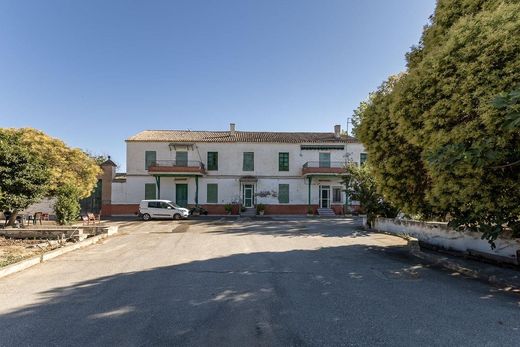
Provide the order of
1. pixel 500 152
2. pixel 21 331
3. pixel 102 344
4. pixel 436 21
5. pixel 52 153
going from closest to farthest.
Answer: pixel 102 344 → pixel 21 331 → pixel 500 152 → pixel 436 21 → pixel 52 153

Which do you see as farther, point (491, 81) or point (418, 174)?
point (418, 174)

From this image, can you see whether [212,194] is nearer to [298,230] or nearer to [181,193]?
[181,193]

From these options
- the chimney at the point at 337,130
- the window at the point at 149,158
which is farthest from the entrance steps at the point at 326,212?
the window at the point at 149,158

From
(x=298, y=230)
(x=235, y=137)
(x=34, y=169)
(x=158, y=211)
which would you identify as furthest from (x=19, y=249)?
(x=235, y=137)

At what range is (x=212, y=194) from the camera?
28.7 metres

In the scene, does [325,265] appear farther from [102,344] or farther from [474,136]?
[102,344]

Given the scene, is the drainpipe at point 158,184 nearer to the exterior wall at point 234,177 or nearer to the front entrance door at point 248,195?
the exterior wall at point 234,177

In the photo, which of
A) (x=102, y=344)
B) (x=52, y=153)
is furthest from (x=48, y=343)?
(x=52, y=153)

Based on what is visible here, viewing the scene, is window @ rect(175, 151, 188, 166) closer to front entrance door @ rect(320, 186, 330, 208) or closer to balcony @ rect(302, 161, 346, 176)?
balcony @ rect(302, 161, 346, 176)

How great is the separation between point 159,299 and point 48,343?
1.66m

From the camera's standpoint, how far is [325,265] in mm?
7477

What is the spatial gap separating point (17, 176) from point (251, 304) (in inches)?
504

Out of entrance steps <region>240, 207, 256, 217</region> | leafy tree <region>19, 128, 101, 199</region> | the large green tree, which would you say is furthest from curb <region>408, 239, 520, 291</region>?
entrance steps <region>240, 207, 256, 217</region>

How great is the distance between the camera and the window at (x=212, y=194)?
28.7 metres
